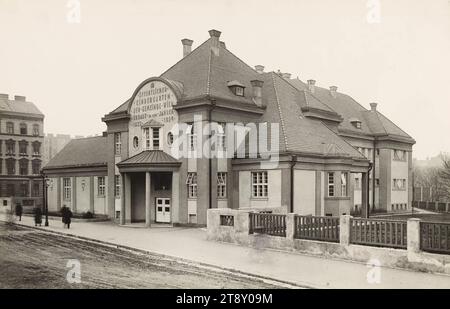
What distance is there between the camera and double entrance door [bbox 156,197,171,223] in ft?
95.1

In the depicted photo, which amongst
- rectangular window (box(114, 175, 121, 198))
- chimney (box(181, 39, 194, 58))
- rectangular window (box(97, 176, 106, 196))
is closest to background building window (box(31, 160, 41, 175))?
rectangular window (box(97, 176, 106, 196))

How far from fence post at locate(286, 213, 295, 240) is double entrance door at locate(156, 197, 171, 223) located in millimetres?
12377

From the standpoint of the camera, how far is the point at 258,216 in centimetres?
1945

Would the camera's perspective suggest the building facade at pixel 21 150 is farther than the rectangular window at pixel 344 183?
Yes

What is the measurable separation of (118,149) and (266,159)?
1147 cm

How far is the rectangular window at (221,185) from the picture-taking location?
2780 cm

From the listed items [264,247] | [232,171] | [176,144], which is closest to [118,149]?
[176,144]

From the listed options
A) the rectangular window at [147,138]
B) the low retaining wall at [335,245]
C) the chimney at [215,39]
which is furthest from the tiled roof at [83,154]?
the low retaining wall at [335,245]

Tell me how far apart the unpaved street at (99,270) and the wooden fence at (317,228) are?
15.2ft

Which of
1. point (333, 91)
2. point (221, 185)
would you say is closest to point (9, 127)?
point (221, 185)

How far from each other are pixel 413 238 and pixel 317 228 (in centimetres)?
398

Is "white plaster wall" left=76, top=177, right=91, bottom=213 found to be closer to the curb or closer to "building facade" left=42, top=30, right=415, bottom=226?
"building facade" left=42, top=30, right=415, bottom=226

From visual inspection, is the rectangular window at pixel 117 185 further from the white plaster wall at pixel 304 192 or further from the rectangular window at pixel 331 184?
the rectangular window at pixel 331 184
